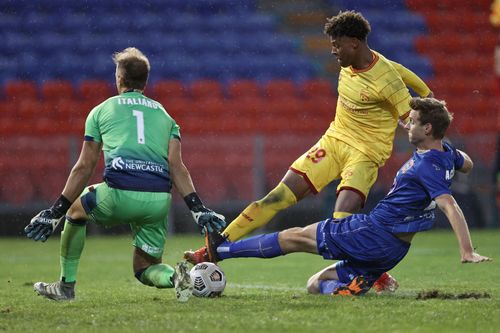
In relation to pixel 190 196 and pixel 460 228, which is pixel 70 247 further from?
pixel 460 228

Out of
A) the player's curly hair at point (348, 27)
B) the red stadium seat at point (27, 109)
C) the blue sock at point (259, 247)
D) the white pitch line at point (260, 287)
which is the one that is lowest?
the white pitch line at point (260, 287)

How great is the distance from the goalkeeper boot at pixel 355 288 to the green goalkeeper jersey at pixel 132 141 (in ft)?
4.47

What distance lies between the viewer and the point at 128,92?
6.36 metres

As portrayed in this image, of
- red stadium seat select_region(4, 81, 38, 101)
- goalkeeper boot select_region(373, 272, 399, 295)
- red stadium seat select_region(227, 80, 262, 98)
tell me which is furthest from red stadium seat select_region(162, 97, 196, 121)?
goalkeeper boot select_region(373, 272, 399, 295)

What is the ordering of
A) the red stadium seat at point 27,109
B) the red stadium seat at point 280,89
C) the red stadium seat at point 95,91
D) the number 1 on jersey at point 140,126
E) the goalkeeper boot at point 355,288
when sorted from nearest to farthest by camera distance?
the number 1 on jersey at point 140,126, the goalkeeper boot at point 355,288, the red stadium seat at point 27,109, the red stadium seat at point 95,91, the red stadium seat at point 280,89

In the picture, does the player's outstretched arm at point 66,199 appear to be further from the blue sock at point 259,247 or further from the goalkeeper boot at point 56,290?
the blue sock at point 259,247

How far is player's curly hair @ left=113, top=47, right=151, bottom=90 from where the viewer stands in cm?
626

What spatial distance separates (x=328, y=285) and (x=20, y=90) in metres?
11.1

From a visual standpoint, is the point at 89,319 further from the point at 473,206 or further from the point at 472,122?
the point at 472,122

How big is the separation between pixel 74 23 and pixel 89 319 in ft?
44.5

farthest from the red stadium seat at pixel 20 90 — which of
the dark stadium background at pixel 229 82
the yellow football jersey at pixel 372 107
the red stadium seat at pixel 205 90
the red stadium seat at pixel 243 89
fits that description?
the yellow football jersey at pixel 372 107

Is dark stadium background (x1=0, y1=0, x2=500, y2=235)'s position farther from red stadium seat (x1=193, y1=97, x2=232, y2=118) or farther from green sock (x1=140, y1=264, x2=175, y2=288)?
green sock (x1=140, y1=264, x2=175, y2=288)

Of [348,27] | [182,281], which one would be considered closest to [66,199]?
[182,281]

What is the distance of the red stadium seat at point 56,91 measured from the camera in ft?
54.2
